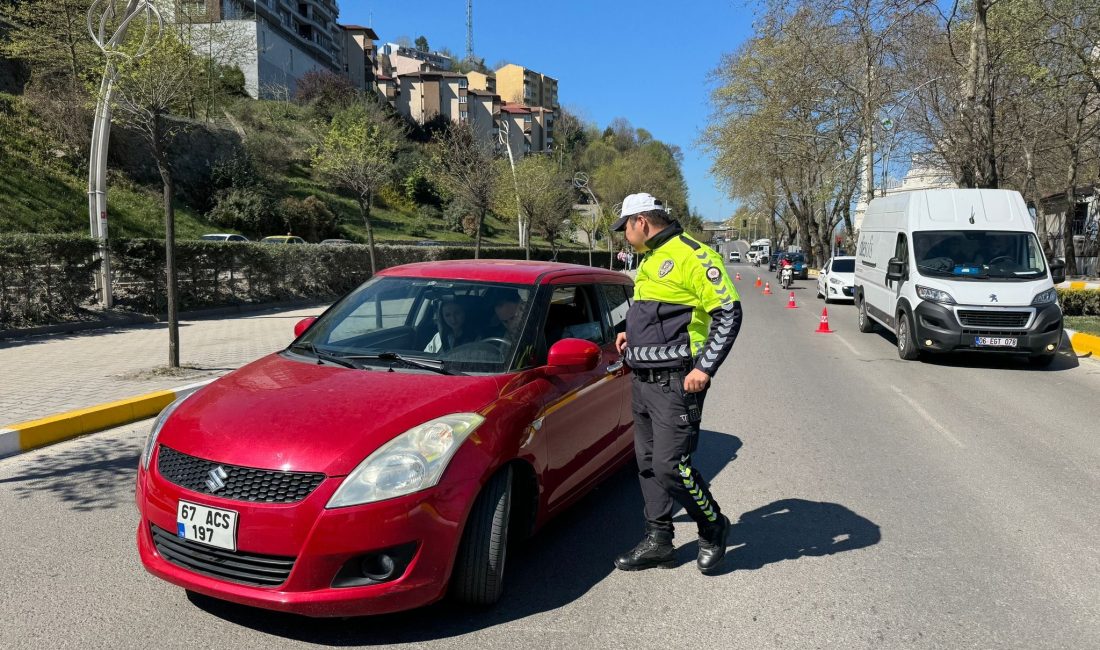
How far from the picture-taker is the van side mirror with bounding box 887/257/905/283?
11773mm

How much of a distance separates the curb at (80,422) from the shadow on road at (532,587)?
132 inches

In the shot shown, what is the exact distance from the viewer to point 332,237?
138 feet

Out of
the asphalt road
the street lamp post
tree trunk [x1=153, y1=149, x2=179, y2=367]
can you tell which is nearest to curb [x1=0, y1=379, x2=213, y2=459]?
the asphalt road

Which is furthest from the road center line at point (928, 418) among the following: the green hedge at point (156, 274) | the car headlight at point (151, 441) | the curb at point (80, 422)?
the green hedge at point (156, 274)

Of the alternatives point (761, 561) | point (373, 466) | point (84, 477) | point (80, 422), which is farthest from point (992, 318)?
point (80, 422)

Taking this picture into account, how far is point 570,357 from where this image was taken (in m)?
3.84

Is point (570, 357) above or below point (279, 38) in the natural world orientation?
below

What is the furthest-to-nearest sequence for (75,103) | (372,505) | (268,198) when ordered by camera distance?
(268,198) < (75,103) < (372,505)

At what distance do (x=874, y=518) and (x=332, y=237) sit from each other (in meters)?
40.2

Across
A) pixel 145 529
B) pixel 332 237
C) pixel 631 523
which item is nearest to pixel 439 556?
pixel 145 529

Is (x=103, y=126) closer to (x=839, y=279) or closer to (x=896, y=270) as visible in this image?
(x=896, y=270)

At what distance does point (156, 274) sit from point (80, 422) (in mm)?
9264

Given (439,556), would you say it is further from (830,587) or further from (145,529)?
(830,587)

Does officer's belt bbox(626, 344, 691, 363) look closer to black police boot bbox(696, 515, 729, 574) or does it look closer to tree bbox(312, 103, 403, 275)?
black police boot bbox(696, 515, 729, 574)
